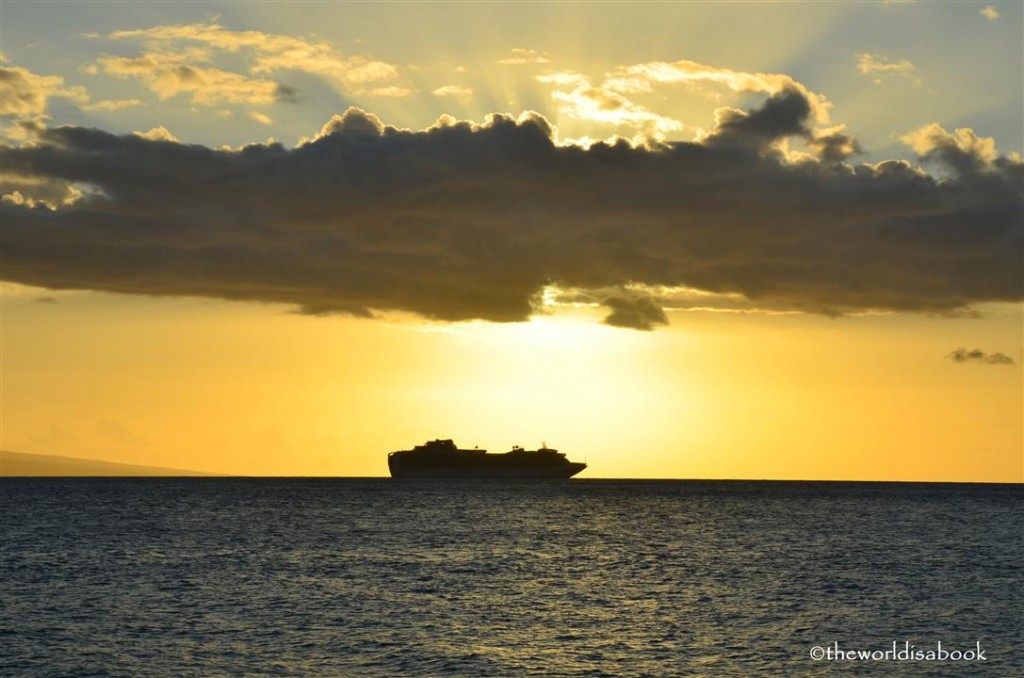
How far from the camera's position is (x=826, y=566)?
97625 mm

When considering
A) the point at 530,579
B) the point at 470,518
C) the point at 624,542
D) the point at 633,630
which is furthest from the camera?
the point at 470,518

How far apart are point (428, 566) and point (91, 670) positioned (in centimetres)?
4488

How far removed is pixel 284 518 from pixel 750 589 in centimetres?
10151

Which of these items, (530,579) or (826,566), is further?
(826,566)

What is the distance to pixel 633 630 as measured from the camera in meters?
63.1

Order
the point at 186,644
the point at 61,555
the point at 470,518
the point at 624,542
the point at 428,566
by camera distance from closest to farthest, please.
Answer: the point at 186,644 < the point at 428,566 < the point at 61,555 < the point at 624,542 < the point at 470,518

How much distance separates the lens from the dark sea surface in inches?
2146

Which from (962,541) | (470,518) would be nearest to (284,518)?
(470,518)

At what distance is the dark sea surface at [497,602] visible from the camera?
54.5m

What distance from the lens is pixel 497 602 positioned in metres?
73.2

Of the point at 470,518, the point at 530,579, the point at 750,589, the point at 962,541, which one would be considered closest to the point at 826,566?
the point at 750,589

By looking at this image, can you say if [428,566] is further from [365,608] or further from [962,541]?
[962,541]

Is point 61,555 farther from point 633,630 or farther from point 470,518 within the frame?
point 470,518

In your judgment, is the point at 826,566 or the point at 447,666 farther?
the point at 826,566
